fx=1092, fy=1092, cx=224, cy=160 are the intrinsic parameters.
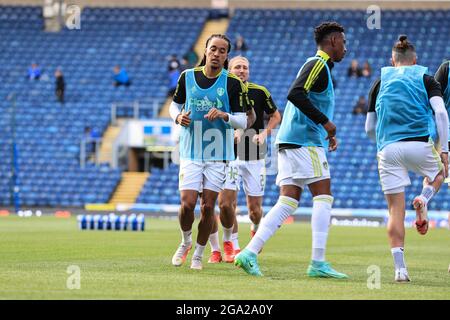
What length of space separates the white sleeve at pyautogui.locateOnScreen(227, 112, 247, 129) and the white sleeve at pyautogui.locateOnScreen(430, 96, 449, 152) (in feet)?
7.19

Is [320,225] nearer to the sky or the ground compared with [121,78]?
nearer to the ground

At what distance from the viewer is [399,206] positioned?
11.0m

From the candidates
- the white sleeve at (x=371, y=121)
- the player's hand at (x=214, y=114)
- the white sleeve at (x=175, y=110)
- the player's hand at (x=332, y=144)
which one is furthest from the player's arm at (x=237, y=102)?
the white sleeve at (x=371, y=121)

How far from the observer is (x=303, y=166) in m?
11.2

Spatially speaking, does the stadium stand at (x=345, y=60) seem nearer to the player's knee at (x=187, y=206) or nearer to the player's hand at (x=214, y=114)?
the player's knee at (x=187, y=206)

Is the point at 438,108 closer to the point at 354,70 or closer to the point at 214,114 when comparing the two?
the point at 214,114

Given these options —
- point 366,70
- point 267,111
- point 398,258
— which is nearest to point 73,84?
point 366,70

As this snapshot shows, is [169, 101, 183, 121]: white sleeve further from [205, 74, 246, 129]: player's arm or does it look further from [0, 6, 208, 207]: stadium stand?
[0, 6, 208, 207]: stadium stand

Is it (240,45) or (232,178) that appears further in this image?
(240,45)

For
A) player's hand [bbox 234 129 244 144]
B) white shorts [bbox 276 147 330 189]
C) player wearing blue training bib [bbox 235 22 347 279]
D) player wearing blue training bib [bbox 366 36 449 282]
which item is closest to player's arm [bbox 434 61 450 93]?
player wearing blue training bib [bbox 366 36 449 282]

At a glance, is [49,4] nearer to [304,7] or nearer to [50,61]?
[50,61]

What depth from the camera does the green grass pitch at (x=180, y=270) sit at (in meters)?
9.18

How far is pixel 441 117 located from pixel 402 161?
0.59 metres

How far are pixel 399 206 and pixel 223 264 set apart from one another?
117 inches
